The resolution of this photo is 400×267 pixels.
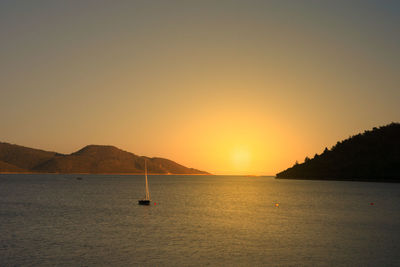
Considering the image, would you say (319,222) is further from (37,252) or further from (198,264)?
(37,252)

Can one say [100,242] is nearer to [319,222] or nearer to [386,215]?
[319,222]

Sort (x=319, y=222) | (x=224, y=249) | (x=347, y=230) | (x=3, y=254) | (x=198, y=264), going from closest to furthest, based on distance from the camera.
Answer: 1. (x=198, y=264)
2. (x=3, y=254)
3. (x=224, y=249)
4. (x=347, y=230)
5. (x=319, y=222)

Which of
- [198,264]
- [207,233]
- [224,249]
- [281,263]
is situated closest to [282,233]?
[207,233]

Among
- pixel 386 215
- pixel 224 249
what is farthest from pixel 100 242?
pixel 386 215

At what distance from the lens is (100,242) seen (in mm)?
43031

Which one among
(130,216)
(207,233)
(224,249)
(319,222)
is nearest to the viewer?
(224,249)

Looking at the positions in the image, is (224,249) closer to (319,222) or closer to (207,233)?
(207,233)

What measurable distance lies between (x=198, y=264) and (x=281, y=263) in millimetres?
7394

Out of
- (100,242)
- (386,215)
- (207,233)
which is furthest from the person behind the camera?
(386,215)

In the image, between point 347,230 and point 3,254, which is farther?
point 347,230

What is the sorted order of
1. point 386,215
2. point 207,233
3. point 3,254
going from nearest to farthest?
point 3,254
point 207,233
point 386,215

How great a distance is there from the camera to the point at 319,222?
6391cm

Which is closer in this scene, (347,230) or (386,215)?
(347,230)

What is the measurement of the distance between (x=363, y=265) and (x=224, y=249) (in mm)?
13310
